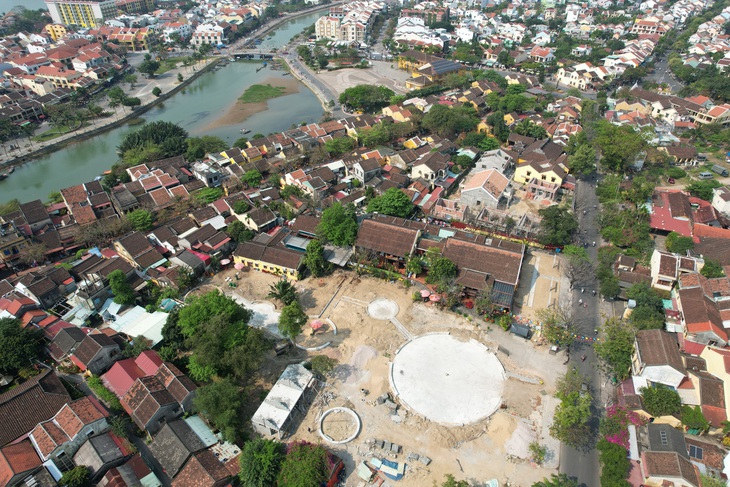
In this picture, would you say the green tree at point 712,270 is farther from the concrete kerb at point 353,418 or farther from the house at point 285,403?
the house at point 285,403

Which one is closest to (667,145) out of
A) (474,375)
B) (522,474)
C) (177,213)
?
(474,375)

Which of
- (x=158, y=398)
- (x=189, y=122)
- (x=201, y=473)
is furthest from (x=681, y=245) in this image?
(x=189, y=122)

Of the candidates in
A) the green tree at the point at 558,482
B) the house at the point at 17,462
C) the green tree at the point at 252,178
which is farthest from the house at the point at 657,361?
the green tree at the point at 252,178

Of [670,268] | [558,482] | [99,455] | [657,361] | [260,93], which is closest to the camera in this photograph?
[558,482]

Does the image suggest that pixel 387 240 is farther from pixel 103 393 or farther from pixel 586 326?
pixel 103 393

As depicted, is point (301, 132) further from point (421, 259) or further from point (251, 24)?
point (251, 24)

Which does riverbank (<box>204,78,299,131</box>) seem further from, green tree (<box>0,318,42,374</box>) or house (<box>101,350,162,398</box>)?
house (<box>101,350,162,398</box>)

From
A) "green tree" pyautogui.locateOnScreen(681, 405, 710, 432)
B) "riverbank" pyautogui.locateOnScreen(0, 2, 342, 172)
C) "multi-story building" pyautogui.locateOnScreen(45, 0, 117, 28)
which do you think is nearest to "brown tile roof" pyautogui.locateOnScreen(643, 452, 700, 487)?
"green tree" pyautogui.locateOnScreen(681, 405, 710, 432)
